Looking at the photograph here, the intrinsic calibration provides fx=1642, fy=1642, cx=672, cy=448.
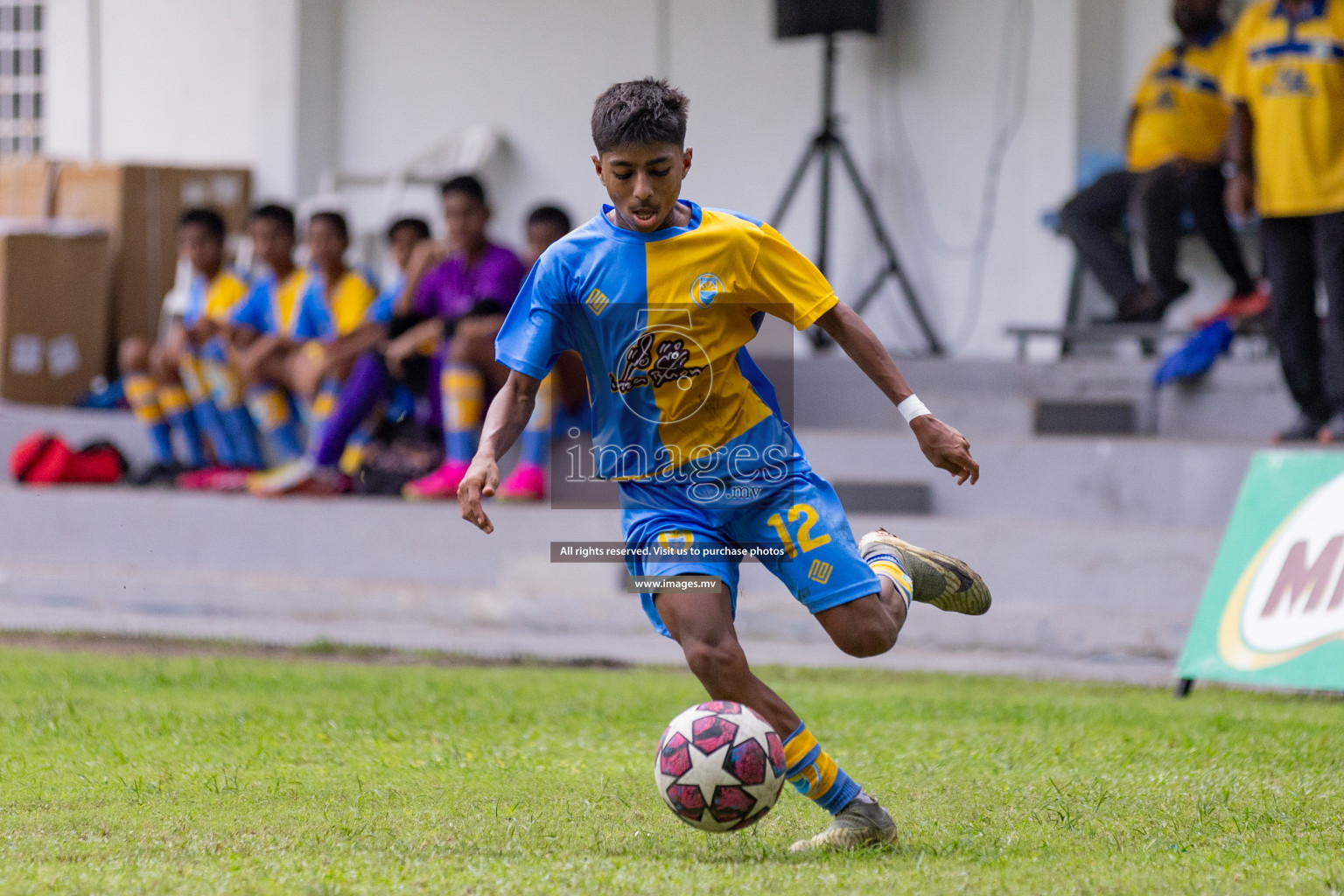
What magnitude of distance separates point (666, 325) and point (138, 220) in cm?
1001

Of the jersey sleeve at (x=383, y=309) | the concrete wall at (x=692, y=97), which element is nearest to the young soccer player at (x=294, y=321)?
the jersey sleeve at (x=383, y=309)

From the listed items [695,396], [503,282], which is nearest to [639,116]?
[695,396]

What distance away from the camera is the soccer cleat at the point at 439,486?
372 inches

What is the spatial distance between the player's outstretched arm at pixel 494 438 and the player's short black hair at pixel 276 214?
23.6 feet

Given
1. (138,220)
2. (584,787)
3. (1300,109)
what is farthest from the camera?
(138,220)

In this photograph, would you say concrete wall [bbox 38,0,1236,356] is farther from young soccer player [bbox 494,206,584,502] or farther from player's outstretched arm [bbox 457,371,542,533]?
player's outstretched arm [bbox 457,371,542,533]

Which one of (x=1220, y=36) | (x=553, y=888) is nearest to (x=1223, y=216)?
(x=1220, y=36)

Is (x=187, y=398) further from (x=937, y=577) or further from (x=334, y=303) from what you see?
(x=937, y=577)

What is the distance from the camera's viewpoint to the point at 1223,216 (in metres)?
9.59

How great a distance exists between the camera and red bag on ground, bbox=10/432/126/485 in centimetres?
1060

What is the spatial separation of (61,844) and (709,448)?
1791mm

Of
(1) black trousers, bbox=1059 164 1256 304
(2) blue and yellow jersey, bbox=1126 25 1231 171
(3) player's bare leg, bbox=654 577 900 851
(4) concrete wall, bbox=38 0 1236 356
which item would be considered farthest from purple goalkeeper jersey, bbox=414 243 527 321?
(3) player's bare leg, bbox=654 577 900 851

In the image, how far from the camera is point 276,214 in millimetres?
10891

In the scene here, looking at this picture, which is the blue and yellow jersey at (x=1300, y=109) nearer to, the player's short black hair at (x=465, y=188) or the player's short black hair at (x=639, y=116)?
the player's short black hair at (x=465, y=188)
